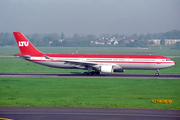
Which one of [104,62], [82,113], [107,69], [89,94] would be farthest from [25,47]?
[82,113]

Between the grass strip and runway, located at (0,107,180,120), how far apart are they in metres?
→ 1.72

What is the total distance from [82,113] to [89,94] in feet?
28.2

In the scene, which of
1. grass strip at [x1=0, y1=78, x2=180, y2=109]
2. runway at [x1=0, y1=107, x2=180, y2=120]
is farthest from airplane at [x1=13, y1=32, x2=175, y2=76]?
runway at [x1=0, y1=107, x2=180, y2=120]

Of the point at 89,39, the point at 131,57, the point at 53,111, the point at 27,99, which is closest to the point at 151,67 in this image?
the point at 131,57

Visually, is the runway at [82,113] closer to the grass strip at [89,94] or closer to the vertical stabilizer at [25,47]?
the grass strip at [89,94]

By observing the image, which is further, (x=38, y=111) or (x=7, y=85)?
(x=7, y=85)

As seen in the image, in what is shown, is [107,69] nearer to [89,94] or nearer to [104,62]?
[104,62]

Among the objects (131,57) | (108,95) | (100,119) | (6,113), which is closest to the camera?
(100,119)

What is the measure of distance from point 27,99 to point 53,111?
5999mm

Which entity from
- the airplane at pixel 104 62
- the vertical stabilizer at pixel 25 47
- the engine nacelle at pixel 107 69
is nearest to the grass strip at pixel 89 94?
the engine nacelle at pixel 107 69

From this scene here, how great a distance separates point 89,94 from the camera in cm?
2736

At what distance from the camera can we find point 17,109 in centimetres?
1998

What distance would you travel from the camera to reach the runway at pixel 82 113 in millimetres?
17516

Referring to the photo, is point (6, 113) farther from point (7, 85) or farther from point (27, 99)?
point (7, 85)
